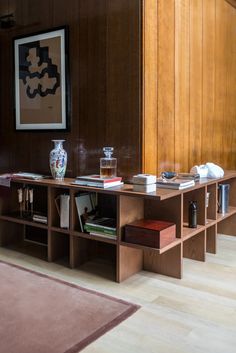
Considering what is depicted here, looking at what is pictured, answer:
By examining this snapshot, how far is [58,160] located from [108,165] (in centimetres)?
45

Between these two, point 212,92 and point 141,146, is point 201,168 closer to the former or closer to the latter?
point 141,146

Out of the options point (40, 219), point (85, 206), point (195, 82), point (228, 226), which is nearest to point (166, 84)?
point (195, 82)

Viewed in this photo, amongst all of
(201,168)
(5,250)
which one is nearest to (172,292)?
(201,168)

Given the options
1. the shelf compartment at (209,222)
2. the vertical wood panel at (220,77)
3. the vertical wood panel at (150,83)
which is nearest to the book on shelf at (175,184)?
the vertical wood panel at (150,83)

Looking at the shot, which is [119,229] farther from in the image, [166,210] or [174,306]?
[174,306]

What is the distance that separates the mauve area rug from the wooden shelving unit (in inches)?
15.0

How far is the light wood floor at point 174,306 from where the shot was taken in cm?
186

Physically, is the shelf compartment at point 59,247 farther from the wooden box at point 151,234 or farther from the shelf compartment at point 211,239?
the shelf compartment at point 211,239

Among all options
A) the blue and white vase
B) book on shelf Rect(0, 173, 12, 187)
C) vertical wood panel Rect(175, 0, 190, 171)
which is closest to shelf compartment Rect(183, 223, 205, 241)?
vertical wood panel Rect(175, 0, 190, 171)

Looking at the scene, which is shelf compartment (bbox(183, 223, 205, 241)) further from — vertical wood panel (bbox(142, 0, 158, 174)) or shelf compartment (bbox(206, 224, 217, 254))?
vertical wood panel (bbox(142, 0, 158, 174))

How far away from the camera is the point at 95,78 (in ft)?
10.1

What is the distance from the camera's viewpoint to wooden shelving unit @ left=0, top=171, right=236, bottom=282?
2648 millimetres

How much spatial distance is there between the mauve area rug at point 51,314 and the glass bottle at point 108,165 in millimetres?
848

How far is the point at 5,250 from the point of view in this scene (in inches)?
131
